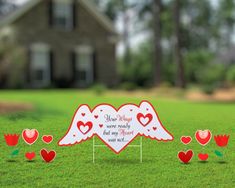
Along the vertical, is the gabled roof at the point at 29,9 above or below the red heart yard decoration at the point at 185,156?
above

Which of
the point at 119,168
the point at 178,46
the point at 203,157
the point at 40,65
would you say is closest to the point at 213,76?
the point at 178,46

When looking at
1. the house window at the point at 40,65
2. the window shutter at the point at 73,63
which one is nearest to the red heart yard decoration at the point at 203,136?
the house window at the point at 40,65

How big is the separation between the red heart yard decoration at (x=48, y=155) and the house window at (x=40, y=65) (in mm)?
24386

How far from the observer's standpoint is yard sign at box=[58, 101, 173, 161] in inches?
316

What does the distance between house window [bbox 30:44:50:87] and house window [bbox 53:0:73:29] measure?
1.82 metres

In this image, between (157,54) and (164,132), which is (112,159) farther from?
(157,54)

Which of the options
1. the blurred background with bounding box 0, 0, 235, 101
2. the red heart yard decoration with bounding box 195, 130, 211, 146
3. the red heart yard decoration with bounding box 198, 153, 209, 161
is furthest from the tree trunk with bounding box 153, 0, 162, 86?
the red heart yard decoration with bounding box 195, 130, 211, 146

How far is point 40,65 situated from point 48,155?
2490cm

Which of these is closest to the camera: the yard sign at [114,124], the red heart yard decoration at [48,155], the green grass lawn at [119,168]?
the green grass lawn at [119,168]

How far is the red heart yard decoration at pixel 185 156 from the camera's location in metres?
8.40

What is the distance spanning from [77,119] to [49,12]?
2589cm

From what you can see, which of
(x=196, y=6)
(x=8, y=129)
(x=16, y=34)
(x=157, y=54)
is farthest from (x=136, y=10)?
(x=8, y=129)

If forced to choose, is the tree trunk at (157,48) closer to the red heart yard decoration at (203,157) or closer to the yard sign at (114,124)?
the red heart yard decoration at (203,157)

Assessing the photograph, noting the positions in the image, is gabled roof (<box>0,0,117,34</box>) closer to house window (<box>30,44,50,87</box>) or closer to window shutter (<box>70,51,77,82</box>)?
house window (<box>30,44,50,87</box>)
